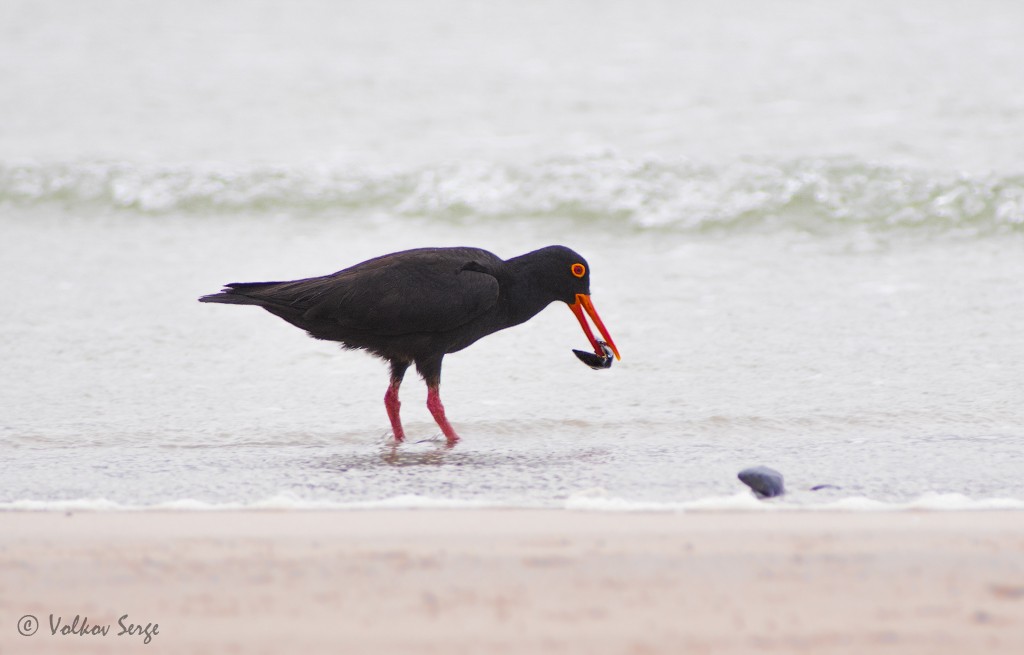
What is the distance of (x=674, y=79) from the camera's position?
11.0m

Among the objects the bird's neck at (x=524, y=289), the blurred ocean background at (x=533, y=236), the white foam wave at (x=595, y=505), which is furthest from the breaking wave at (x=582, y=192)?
the white foam wave at (x=595, y=505)

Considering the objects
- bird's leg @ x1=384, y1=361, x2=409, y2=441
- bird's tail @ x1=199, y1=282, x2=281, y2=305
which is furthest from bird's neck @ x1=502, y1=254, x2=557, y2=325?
bird's tail @ x1=199, y1=282, x2=281, y2=305

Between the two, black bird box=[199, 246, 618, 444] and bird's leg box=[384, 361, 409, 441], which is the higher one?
black bird box=[199, 246, 618, 444]

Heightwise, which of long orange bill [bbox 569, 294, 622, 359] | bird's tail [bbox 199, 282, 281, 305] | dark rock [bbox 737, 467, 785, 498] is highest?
bird's tail [bbox 199, 282, 281, 305]

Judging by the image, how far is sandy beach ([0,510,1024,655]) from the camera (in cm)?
228

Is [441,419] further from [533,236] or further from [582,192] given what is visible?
[582,192]

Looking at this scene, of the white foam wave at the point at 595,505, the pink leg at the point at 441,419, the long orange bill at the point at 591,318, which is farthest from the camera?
the long orange bill at the point at 591,318

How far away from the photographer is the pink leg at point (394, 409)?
4.52m

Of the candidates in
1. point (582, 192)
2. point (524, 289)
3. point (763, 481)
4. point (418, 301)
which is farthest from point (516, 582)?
point (582, 192)

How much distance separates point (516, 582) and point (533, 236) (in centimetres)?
542

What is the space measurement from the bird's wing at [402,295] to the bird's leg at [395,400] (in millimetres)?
198

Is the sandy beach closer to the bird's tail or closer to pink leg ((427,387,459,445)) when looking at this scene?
pink leg ((427,387,459,445))

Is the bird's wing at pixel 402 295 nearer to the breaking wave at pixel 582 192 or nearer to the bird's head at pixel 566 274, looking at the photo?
the bird's head at pixel 566 274

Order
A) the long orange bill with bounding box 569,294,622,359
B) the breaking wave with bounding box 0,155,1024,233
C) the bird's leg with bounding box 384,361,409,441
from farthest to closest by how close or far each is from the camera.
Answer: the breaking wave with bounding box 0,155,1024,233, the long orange bill with bounding box 569,294,622,359, the bird's leg with bounding box 384,361,409,441
